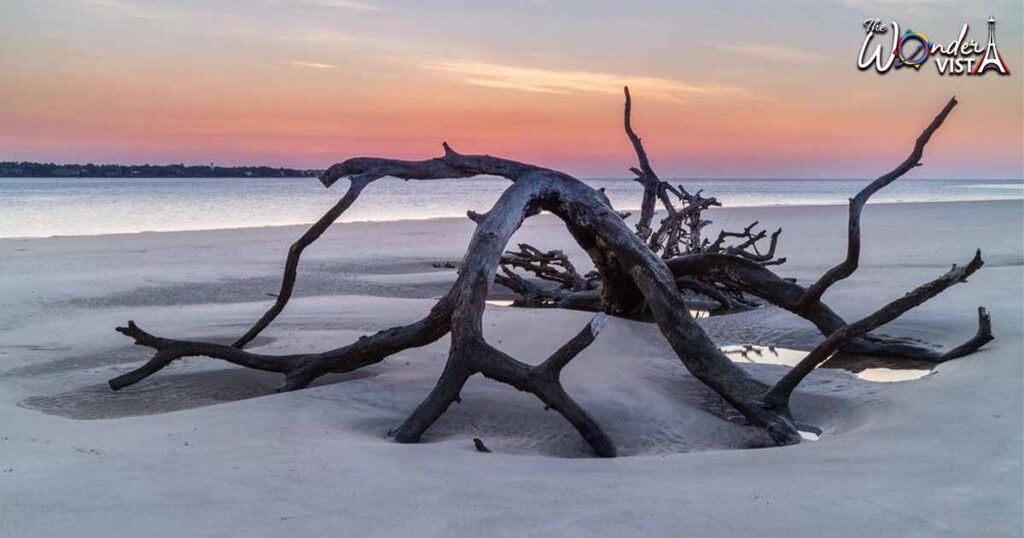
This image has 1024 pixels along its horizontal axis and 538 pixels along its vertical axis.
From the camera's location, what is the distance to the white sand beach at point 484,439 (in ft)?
9.18

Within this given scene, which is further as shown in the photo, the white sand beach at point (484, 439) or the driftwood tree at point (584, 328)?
the driftwood tree at point (584, 328)

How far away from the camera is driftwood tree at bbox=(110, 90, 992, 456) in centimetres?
436

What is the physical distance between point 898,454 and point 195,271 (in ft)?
36.7

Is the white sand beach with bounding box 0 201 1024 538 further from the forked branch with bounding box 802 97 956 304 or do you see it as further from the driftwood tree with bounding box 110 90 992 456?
the forked branch with bounding box 802 97 956 304

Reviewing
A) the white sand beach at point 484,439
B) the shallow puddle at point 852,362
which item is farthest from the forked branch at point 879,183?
the shallow puddle at point 852,362

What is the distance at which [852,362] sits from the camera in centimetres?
658

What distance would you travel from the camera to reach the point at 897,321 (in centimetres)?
774

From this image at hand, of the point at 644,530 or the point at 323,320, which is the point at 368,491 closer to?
the point at 644,530

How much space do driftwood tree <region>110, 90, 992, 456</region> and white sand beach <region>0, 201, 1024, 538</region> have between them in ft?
0.70

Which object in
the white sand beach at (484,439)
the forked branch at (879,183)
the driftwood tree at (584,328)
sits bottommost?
the white sand beach at (484,439)

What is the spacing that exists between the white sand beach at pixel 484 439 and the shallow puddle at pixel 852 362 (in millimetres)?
260

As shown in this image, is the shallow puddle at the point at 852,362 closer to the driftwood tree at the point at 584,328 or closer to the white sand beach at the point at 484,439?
the driftwood tree at the point at 584,328

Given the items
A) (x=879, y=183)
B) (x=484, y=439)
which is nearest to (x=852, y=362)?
(x=879, y=183)

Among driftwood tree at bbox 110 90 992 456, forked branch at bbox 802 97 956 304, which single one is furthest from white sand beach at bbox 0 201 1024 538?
forked branch at bbox 802 97 956 304
